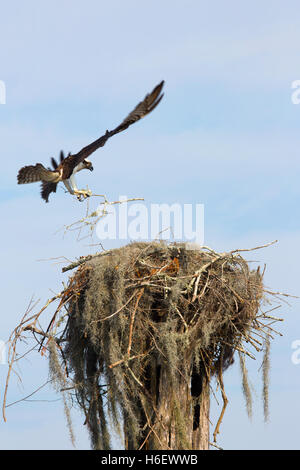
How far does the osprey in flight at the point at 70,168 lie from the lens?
1092 cm

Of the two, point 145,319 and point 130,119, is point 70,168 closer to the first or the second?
point 130,119

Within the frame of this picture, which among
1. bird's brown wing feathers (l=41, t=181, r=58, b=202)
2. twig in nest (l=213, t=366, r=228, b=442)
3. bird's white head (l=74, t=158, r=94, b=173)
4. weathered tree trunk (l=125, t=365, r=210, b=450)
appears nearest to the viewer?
weathered tree trunk (l=125, t=365, r=210, b=450)

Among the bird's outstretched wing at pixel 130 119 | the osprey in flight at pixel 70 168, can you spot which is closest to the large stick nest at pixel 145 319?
the osprey in flight at pixel 70 168

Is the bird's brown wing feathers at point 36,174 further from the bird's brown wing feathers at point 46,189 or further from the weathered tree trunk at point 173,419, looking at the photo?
the weathered tree trunk at point 173,419

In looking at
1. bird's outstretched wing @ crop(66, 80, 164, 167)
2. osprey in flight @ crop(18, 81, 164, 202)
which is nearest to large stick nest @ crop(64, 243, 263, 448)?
osprey in flight @ crop(18, 81, 164, 202)

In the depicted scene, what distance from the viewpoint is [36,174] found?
11.1m

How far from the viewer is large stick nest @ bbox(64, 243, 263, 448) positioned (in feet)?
32.1

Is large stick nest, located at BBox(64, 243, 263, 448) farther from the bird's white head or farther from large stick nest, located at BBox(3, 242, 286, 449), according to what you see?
the bird's white head

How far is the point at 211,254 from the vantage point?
10.3m

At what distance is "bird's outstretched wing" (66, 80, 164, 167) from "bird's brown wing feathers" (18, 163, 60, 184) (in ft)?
1.17

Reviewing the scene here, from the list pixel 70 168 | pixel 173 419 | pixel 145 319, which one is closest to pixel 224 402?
pixel 173 419

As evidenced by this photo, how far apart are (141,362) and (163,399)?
21.7 inches

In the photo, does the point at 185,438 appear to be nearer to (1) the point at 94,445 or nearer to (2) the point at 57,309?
(1) the point at 94,445
